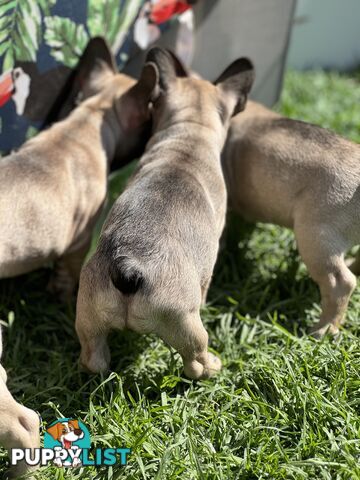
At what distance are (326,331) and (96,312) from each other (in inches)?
64.5

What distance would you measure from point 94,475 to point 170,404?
65 centimetres

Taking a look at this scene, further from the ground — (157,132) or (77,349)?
(157,132)

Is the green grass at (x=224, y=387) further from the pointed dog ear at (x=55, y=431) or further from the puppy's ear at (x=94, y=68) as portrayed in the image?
the puppy's ear at (x=94, y=68)

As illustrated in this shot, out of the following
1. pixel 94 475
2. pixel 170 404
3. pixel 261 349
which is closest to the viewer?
pixel 94 475

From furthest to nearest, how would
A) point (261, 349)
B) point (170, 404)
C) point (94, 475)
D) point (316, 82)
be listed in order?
1. point (316, 82)
2. point (261, 349)
3. point (170, 404)
4. point (94, 475)

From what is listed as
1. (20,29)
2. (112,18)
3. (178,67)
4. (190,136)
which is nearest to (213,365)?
(190,136)

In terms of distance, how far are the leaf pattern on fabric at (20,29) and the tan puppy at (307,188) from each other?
5.38 feet

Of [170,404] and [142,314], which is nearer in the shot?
[142,314]

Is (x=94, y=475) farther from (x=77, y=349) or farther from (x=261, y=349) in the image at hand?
(x=261, y=349)

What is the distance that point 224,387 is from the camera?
12.6 ft

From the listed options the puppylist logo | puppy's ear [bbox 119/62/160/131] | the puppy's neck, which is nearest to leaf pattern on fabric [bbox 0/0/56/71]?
puppy's ear [bbox 119/62/160/131]

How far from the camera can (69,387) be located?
392 cm

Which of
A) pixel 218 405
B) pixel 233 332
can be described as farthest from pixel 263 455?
pixel 233 332

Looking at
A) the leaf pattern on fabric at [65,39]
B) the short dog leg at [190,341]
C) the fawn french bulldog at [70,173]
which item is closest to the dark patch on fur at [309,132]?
the fawn french bulldog at [70,173]
